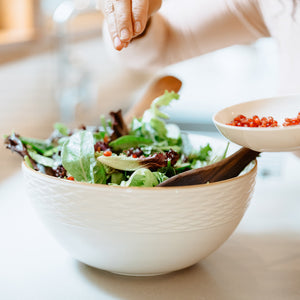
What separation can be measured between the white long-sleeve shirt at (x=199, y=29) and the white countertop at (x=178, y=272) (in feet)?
0.89

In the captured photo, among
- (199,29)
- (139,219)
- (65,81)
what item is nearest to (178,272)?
(139,219)

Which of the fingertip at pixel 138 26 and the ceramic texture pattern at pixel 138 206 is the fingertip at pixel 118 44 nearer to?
the fingertip at pixel 138 26

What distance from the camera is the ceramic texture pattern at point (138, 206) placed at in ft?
1.72

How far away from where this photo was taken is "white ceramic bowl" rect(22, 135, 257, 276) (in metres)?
0.53

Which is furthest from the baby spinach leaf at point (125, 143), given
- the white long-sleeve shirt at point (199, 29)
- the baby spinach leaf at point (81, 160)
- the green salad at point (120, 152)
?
the white long-sleeve shirt at point (199, 29)

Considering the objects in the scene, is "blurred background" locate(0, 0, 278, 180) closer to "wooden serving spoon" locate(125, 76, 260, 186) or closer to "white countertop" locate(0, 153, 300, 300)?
"white countertop" locate(0, 153, 300, 300)

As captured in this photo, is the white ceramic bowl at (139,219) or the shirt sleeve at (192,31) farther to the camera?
the shirt sleeve at (192,31)

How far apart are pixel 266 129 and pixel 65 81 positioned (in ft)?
5.10

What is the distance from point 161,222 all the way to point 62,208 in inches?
4.5

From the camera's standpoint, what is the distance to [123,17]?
0.61 m

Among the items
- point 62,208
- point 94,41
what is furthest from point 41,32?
point 62,208

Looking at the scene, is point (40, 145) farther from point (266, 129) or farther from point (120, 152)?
point (266, 129)

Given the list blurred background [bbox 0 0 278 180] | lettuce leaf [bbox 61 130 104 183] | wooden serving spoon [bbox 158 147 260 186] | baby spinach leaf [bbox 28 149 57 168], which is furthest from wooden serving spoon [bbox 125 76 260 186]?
blurred background [bbox 0 0 278 180]

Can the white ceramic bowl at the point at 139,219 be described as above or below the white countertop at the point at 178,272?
above
